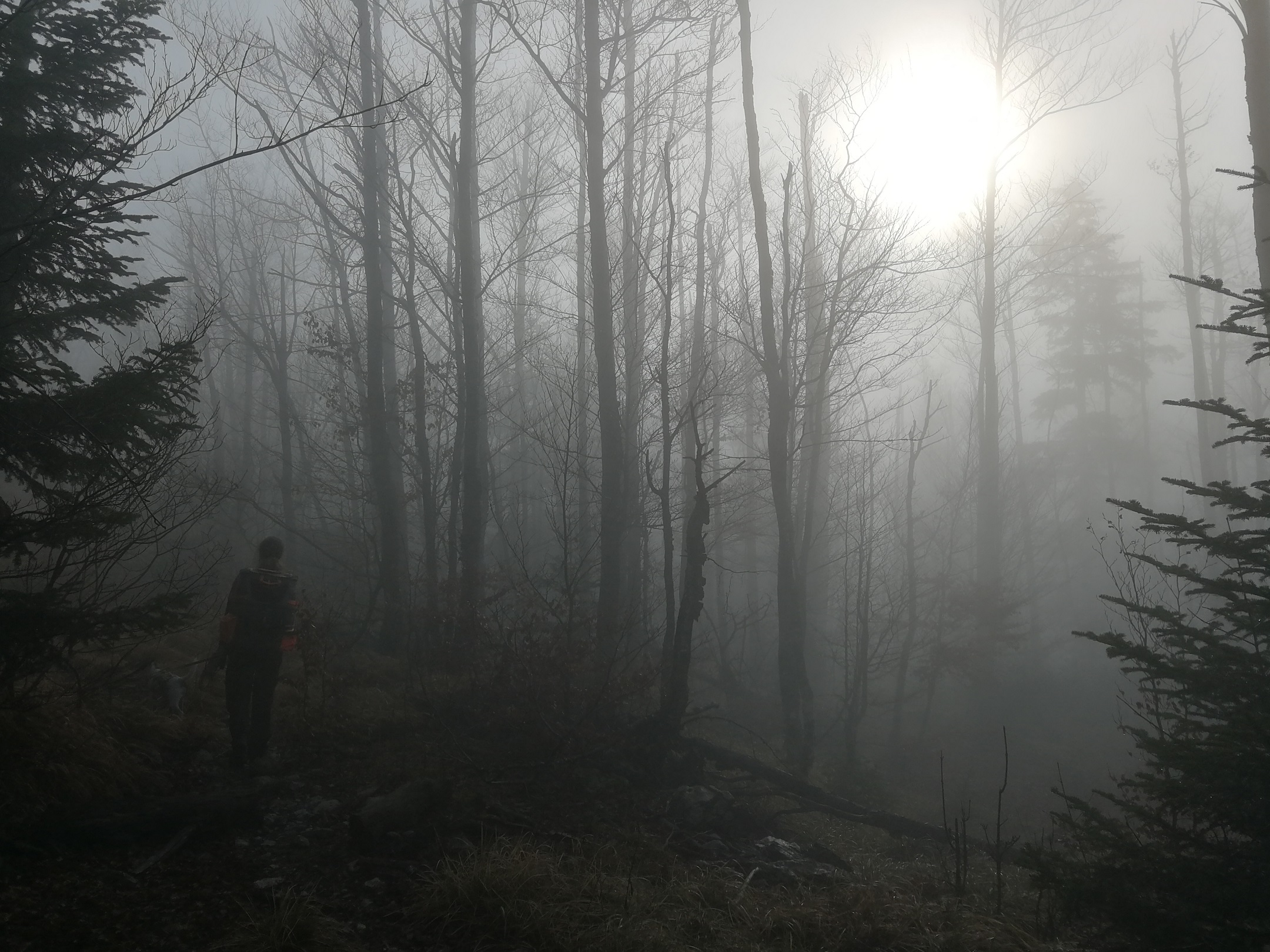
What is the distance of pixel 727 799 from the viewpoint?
23.7 feet

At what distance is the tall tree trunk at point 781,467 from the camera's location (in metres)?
11.4

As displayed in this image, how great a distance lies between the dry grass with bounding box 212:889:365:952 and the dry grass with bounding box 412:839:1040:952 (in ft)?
1.66

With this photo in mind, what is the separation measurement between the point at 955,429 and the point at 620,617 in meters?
42.3

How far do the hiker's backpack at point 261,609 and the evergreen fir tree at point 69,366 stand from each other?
0.62m

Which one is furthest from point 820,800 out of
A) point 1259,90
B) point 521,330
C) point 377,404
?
point 521,330

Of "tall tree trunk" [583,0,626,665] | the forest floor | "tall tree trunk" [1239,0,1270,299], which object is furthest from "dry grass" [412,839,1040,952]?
"tall tree trunk" [1239,0,1270,299]

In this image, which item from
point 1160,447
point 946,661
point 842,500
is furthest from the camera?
point 1160,447

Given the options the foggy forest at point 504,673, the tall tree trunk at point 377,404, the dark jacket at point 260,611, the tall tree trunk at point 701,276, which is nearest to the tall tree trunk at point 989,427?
the foggy forest at point 504,673

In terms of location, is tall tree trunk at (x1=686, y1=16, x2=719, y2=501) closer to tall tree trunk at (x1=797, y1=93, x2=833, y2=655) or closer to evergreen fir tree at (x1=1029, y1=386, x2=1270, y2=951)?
tall tree trunk at (x1=797, y1=93, x2=833, y2=655)

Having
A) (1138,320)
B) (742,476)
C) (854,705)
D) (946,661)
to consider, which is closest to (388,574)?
(854,705)

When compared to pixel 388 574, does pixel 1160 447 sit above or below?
above

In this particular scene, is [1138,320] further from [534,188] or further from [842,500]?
[534,188]

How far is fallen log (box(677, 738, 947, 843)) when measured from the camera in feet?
28.1

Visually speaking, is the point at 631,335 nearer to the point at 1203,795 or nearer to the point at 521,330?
the point at 521,330
